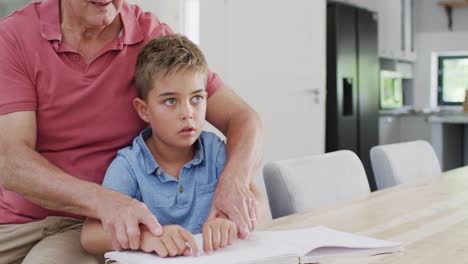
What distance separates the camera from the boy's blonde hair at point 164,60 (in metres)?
1.44

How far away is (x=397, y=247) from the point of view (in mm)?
1131

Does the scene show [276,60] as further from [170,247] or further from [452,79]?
[170,247]

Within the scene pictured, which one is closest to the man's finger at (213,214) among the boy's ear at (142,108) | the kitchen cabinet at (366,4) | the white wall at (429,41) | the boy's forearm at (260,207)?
the boy's forearm at (260,207)

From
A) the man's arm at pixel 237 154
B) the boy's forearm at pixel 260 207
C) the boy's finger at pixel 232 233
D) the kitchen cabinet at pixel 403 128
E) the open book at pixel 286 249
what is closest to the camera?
the open book at pixel 286 249

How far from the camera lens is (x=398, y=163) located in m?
2.12

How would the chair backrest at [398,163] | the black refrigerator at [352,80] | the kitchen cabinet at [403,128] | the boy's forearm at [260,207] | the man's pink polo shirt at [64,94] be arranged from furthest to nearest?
the kitchen cabinet at [403,128]
the black refrigerator at [352,80]
the chair backrest at [398,163]
the man's pink polo shirt at [64,94]
the boy's forearm at [260,207]

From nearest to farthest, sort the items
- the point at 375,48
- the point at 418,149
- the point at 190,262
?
the point at 190,262
the point at 418,149
the point at 375,48

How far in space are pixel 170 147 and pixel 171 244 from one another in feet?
1.59

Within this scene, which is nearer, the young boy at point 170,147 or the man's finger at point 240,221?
the man's finger at point 240,221

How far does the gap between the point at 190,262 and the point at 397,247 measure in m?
0.38

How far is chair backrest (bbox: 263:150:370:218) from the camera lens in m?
1.63

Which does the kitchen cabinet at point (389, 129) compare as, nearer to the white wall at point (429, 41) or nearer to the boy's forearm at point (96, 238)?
the white wall at point (429, 41)

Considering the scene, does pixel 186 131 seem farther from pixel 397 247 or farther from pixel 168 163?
pixel 397 247

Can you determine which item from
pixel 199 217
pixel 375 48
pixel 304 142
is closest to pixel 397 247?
pixel 199 217
